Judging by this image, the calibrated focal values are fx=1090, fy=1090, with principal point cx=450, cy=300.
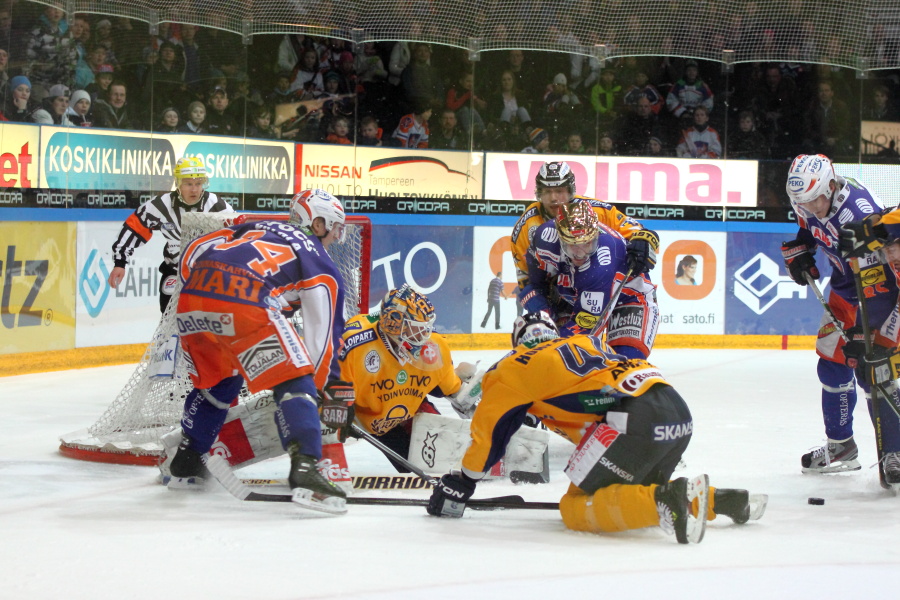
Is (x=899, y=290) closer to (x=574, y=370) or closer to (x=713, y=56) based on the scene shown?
(x=574, y=370)

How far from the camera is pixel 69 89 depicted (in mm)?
7711

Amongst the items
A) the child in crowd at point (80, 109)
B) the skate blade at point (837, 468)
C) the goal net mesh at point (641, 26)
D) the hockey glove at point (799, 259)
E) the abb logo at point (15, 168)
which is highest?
the goal net mesh at point (641, 26)

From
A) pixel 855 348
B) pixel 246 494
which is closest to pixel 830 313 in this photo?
pixel 855 348

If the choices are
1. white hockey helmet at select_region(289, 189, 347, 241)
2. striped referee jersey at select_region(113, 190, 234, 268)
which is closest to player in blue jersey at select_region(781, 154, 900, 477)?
white hockey helmet at select_region(289, 189, 347, 241)

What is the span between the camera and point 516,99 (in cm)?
979

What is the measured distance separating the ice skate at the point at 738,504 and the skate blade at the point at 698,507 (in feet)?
0.61

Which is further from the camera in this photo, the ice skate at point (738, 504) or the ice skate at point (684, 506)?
the ice skate at point (738, 504)

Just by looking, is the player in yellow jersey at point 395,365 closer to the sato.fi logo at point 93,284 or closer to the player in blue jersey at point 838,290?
the player in blue jersey at point 838,290

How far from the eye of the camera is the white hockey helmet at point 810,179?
4367 millimetres

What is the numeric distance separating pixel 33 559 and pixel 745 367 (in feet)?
20.3

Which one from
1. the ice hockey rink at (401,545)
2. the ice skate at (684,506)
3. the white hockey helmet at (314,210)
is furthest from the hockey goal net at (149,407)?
the ice skate at (684,506)

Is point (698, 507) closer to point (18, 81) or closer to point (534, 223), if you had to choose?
point (534, 223)

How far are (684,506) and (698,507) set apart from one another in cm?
6

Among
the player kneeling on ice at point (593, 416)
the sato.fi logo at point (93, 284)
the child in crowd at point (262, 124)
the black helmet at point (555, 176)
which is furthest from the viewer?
the child in crowd at point (262, 124)
